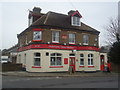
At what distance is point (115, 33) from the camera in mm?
34656

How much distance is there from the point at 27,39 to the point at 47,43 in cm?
457

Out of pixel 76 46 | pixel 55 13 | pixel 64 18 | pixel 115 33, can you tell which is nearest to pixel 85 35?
pixel 76 46

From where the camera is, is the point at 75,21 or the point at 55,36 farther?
the point at 75,21

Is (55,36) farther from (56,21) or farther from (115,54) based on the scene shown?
(115,54)

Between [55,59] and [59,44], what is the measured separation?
2346mm

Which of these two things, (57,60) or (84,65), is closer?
(57,60)

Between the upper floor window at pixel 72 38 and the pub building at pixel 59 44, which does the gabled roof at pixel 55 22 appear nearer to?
the pub building at pixel 59 44

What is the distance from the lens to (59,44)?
25.6 metres

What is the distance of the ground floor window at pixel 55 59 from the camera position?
2511 centimetres

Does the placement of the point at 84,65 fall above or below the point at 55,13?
below

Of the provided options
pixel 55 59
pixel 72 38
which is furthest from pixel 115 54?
pixel 55 59

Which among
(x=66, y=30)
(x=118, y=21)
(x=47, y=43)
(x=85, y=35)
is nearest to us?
(x=47, y=43)

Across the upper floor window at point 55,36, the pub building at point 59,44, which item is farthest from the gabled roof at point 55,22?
the upper floor window at point 55,36

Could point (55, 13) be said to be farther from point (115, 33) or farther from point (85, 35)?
point (115, 33)
